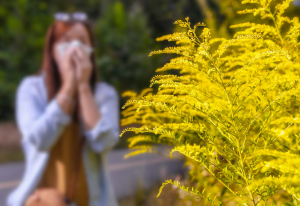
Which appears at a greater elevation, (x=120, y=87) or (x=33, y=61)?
(x=33, y=61)

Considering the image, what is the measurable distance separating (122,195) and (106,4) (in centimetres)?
583

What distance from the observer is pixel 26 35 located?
6312 mm

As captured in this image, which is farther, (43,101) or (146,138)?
(43,101)

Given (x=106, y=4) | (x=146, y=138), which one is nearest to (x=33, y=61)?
(x=106, y=4)

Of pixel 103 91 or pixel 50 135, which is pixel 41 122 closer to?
pixel 50 135

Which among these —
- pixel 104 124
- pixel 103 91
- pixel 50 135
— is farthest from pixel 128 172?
pixel 50 135

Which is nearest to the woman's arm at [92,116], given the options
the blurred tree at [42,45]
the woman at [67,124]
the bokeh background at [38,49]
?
the woman at [67,124]

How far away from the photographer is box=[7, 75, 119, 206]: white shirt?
5.24 feet

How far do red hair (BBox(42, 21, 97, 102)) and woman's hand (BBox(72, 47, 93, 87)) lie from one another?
5.1 inches

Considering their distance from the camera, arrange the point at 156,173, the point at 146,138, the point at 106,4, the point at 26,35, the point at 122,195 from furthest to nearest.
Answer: the point at 106,4
the point at 26,35
the point at 156,173
the point at 122,195
the point at 146,138

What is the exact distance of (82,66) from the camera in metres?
1.77

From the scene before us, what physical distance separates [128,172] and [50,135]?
3148mm

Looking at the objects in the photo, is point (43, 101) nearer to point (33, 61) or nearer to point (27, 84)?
point (27, 84)

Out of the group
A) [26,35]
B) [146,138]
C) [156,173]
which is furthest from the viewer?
[26,35]
